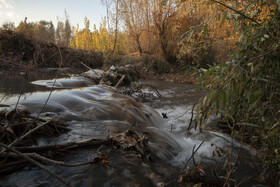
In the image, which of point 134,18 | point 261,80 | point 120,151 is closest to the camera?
point 261,80

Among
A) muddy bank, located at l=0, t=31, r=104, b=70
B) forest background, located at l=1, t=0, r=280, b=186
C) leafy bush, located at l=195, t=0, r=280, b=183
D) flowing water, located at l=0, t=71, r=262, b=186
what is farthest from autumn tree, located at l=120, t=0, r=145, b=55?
leafy bush, located at l=195, t=0, r=280, b=183

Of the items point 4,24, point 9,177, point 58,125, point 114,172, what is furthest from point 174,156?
point 4,24

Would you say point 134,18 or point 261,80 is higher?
point 134,18

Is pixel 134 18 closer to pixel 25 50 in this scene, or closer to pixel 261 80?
pixel 25 50

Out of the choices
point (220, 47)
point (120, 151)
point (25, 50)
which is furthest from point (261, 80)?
point (25, 50)

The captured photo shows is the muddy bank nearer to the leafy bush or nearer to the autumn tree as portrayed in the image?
the autumn tree

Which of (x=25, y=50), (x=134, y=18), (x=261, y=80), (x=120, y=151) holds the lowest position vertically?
(x=120, y=151)

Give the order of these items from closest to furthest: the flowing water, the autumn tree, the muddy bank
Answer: the flowing water < the muddy bank < the autumn tree

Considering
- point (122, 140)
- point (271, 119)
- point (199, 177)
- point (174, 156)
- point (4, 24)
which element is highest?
point (4, 24)

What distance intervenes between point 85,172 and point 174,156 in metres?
1.07

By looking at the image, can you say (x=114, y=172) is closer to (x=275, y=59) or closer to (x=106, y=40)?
(x=275, y=59)

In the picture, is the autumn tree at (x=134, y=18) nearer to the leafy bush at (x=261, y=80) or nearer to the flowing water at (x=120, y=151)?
the flowing water at (x=120, y=151)

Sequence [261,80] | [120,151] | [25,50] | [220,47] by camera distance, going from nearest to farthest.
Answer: [261,80], [120,151], [25,50], [220,47]

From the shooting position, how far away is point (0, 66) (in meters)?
8.12
